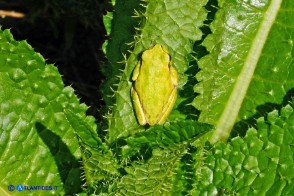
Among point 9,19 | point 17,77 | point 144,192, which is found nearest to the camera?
point 144,192

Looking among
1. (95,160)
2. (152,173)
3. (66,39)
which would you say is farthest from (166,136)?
(66,39)

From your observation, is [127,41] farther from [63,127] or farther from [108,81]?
[63,127]

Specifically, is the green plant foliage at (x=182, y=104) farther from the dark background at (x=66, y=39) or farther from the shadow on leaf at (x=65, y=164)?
the dark background at (x=66, y=39)

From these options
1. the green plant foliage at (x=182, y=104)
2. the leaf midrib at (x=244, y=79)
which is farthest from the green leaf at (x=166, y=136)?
the leaf midrib at (x=244, y=79)

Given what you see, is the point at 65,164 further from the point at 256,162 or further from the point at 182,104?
the point at 256,162

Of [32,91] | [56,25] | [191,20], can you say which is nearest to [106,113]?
[32,91]

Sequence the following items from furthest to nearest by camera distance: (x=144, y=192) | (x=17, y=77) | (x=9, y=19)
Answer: (x=9, y=19), (x=17, y=77), (x=144, y=192)

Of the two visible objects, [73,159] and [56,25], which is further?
[56,25]

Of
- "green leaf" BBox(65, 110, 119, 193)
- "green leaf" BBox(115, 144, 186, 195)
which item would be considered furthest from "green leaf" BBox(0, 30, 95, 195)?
"green leaf" BBox(115, 144, 186, 195)
